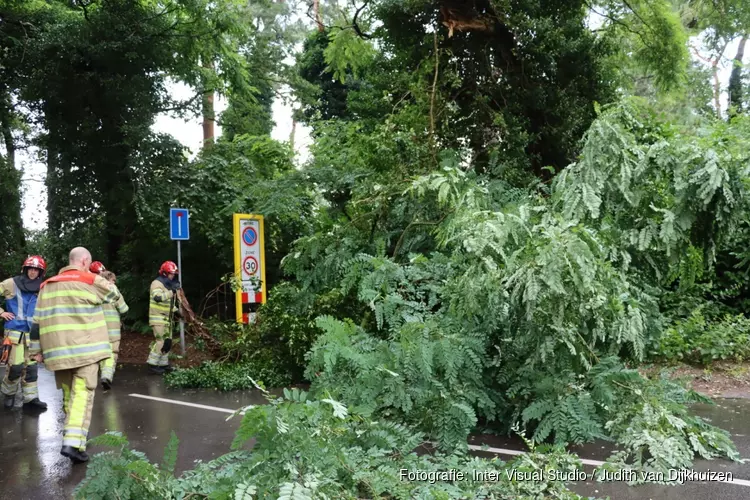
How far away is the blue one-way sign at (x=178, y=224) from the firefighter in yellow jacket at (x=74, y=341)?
223 inches

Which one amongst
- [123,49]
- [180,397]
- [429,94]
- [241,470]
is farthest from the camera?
[123,49]

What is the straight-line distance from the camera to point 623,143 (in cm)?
638

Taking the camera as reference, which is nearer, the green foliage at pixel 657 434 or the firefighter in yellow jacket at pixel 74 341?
the green foliage at pixel 657 434

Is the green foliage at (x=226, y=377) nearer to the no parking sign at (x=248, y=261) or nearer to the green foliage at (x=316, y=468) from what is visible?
the no parking sign at (x=248, y=261)

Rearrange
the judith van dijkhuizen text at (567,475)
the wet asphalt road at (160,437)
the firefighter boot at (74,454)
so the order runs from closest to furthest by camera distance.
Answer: the judith van dijkhuizen text at (567,475) → the wet asphalt road at (160,437) → the firefighter boot at (74,454)

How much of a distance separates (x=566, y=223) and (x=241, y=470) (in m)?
3.40

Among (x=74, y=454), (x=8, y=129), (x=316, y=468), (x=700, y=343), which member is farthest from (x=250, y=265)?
(x=8, y=129)

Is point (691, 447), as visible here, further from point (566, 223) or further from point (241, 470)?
point (241, 470)

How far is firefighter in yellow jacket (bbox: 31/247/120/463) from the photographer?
225 inches

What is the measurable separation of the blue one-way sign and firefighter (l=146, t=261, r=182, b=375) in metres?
1.02

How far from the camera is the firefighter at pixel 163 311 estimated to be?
10531mm

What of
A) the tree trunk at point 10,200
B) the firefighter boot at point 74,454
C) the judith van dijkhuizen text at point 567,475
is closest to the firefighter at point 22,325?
the firefighter boot at point 74,454

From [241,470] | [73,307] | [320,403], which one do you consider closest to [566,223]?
[320,403]

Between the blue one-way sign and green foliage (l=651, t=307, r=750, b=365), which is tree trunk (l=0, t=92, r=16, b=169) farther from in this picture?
green foliage (l=651, t=307, r=750, b=365)
